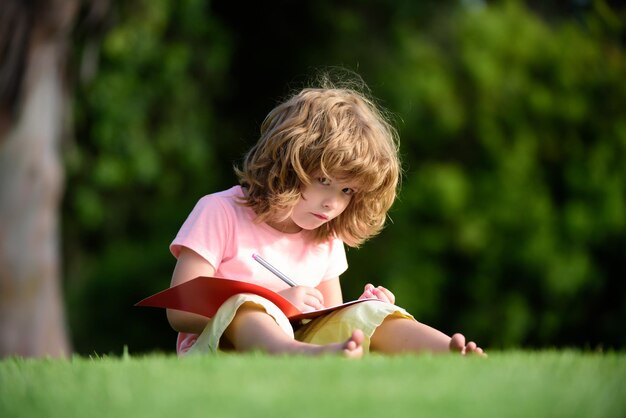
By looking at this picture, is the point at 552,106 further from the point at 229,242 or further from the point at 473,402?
the point at 473,402

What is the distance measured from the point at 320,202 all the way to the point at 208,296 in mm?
573

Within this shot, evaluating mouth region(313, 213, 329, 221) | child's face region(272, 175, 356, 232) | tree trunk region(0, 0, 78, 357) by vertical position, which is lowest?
tree trunk region(0, 0, 78, 357)

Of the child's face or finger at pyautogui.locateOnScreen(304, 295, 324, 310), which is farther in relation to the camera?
the child's face

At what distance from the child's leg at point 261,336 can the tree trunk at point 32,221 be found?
5.87 m

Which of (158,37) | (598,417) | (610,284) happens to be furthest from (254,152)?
(610,284)

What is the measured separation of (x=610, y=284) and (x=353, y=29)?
365cm

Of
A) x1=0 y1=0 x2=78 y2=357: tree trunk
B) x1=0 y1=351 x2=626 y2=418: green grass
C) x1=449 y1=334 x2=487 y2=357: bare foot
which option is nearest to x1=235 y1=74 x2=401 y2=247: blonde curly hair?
x1=449 y1=334 x2=487 y2=357: bare foot

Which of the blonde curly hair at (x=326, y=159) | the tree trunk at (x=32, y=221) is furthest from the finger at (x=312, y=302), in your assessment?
the tree trunk at (x=32, y=221)

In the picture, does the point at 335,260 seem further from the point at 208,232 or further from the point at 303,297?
the point at 208,232

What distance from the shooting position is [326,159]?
3582mm

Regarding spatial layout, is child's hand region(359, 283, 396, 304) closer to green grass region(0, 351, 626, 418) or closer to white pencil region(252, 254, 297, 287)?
white pencil region(252, 254, 297, 287)

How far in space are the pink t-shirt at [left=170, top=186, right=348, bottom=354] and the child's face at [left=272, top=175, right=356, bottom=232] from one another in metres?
0.13

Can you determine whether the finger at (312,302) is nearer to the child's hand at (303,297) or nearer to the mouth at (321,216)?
the child's hand at (303,297)

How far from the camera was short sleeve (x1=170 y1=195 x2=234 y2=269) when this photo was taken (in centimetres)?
348
